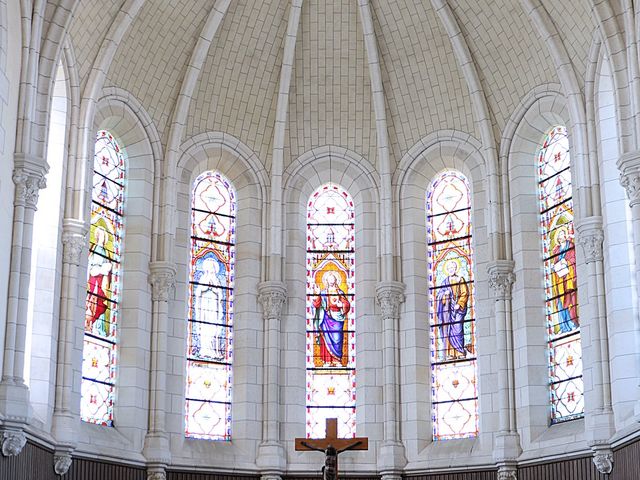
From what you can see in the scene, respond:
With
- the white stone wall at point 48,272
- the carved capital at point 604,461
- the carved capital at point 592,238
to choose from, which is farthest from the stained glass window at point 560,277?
the white stone wall at point 48,272

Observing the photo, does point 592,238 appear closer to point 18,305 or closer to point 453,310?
point 453,310

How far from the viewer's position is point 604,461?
22.9 m

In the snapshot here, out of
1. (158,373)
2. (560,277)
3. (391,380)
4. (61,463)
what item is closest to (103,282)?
(158,373)

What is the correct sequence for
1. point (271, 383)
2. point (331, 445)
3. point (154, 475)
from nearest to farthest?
1. point (331, 445)
2. point (154, 475)
3. point (271, 383)

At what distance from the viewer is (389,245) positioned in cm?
2806

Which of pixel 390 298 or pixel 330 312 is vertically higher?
pixel 390 298

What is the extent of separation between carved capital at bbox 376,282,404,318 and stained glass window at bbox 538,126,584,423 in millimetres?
3202

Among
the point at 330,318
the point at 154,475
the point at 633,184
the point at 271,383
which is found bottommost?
the point at 154,475

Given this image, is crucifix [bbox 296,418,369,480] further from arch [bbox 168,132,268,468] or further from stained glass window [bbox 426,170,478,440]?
stained glass window [bbox 426,170,478,440]

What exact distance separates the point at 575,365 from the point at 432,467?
11.8 feet

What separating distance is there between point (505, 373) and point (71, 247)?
8.88 metres

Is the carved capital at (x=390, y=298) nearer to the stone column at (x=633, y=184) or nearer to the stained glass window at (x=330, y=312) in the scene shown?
the stained glass window at (x=330, y=312)

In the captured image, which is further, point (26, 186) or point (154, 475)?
point (154, 475)

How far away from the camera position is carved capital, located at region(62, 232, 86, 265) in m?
24.1
